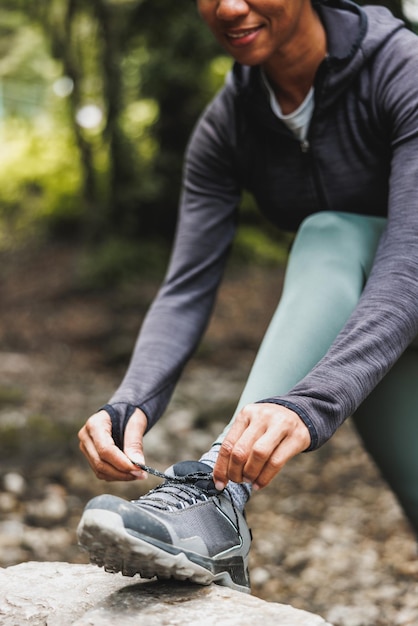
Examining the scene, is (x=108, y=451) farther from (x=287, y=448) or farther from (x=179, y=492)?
(x=287, y=448)

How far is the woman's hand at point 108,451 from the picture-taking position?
1353mm

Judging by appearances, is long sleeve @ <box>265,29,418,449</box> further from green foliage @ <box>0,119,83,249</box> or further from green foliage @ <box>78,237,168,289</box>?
green foliage @ <box>0,119,83,249</box>

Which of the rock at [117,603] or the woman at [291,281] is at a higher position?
the woman at [291,281]

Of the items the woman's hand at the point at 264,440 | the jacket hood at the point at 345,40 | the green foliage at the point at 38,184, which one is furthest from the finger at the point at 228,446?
the green foliage at the point at 38,184

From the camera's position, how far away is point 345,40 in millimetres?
1622

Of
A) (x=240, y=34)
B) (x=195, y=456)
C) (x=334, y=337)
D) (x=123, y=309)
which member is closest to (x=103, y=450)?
(x=334, y=337)

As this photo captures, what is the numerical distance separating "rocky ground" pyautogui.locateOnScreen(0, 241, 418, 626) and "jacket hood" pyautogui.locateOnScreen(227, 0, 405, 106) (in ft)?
5.49

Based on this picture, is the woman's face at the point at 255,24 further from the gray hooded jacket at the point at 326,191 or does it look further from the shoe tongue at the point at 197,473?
the shoe tongue at the point at 197,473

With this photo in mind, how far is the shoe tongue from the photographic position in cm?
134

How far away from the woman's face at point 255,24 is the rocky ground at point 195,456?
177 centimetres

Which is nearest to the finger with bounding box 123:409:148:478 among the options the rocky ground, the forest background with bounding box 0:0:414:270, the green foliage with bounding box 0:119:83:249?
the rocky ground

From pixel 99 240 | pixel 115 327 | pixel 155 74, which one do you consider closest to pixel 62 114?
pixel 99 240

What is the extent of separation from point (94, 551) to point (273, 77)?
113cm

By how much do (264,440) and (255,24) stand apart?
904 millimetres
